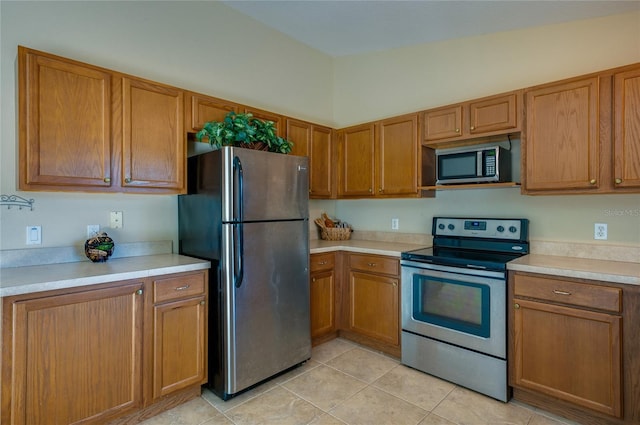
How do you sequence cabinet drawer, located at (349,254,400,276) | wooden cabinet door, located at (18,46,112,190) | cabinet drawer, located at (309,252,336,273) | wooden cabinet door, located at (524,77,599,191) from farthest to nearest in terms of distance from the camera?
cabinet drawer, located at (309,252,336,273), cabinet drawer, located at (349,254,400,276), wooden cabinet door, located at (524,77,599,191), wooden cabinet door, located at (18,46,112,190)

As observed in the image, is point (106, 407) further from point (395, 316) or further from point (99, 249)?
point (395, 316)

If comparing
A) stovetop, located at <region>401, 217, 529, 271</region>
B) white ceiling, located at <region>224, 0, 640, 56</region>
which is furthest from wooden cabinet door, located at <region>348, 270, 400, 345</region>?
white ceiling, located at <region>224, 0, 640, 56</region>

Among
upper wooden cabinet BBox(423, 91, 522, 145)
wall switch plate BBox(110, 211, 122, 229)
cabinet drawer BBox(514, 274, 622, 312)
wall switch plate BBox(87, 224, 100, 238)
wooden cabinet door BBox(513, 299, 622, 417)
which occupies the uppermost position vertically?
upper wooden cabinet BBox(423, 91, 522, 145)

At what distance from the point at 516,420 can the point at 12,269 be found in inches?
121

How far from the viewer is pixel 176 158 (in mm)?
2295

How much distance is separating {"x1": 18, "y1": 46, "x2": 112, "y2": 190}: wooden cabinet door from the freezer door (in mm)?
889

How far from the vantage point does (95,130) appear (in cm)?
196

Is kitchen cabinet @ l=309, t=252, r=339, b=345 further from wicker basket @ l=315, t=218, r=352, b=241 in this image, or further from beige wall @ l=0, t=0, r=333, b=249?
beige wall @ l=0, t=0, r=333, b=249

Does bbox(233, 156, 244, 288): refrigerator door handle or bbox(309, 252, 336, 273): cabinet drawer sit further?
bbox(309, 252, 336, 273): cabinet drawer

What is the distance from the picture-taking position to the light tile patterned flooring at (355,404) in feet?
6.51

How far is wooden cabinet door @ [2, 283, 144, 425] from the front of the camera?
157 centimetres

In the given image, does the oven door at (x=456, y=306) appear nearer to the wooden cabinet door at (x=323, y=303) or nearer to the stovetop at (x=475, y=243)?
the stovetop at (x=475, y=243)

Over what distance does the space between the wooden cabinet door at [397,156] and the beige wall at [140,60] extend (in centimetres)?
104

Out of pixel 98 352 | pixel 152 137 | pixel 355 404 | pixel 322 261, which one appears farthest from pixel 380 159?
pixel 98 352
